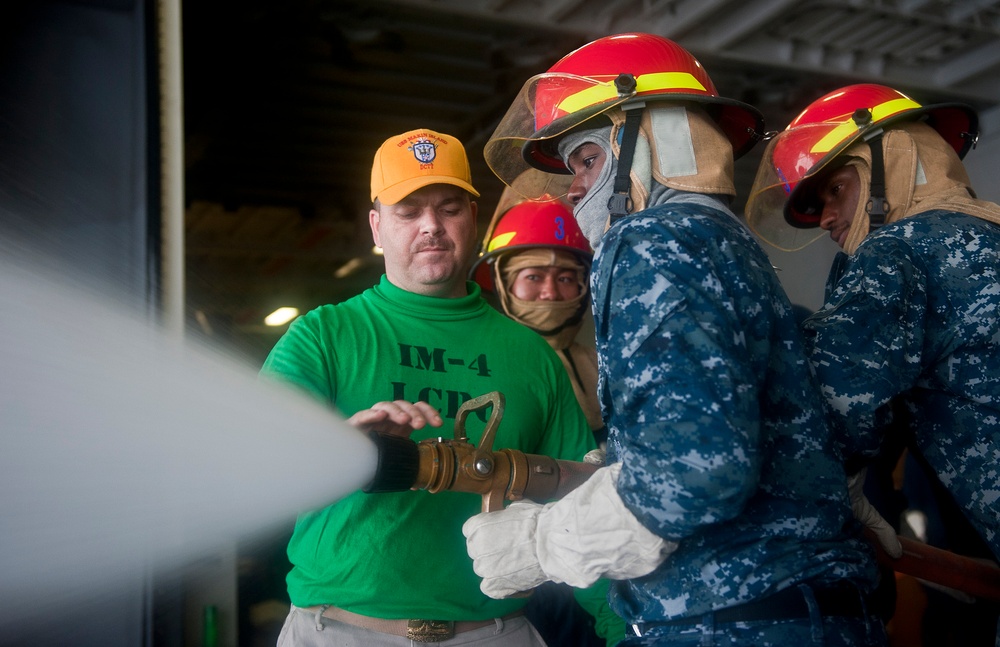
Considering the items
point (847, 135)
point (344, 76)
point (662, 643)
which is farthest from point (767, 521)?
point (344, 76)

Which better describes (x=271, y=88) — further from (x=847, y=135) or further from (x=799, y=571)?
(x=799, y=571)

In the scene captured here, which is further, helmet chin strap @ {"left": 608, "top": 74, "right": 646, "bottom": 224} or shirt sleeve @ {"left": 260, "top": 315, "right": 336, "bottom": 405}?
shirt sleeve @ {"left": 260, "top": 315, "right": 336, "bottom": 405}

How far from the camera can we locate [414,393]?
2885mm

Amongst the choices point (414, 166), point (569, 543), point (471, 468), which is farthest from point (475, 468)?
point (414, 166)

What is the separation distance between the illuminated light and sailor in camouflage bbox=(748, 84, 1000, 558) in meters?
10.1

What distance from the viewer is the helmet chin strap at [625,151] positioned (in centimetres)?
219

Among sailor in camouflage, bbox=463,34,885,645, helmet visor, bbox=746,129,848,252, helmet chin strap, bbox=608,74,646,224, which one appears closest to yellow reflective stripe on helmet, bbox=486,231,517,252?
helmet visor, bbox=746,129,848,252

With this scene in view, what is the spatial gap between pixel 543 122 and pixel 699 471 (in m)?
1.26

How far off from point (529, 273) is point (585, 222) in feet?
8.08

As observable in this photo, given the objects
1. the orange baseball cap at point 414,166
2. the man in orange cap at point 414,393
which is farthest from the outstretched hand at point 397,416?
the orange baseball cap at point 414,166

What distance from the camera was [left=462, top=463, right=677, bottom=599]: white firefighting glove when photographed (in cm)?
181

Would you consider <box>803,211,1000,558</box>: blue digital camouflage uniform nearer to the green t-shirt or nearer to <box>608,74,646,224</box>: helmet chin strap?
<box>608,74,646,224</box>: helmet chin strap

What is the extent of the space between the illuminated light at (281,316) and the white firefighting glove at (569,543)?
35.4ft

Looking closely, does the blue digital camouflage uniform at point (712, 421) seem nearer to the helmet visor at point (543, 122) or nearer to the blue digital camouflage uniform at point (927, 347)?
the blue digital camouflage uniform at point (927, 347)
